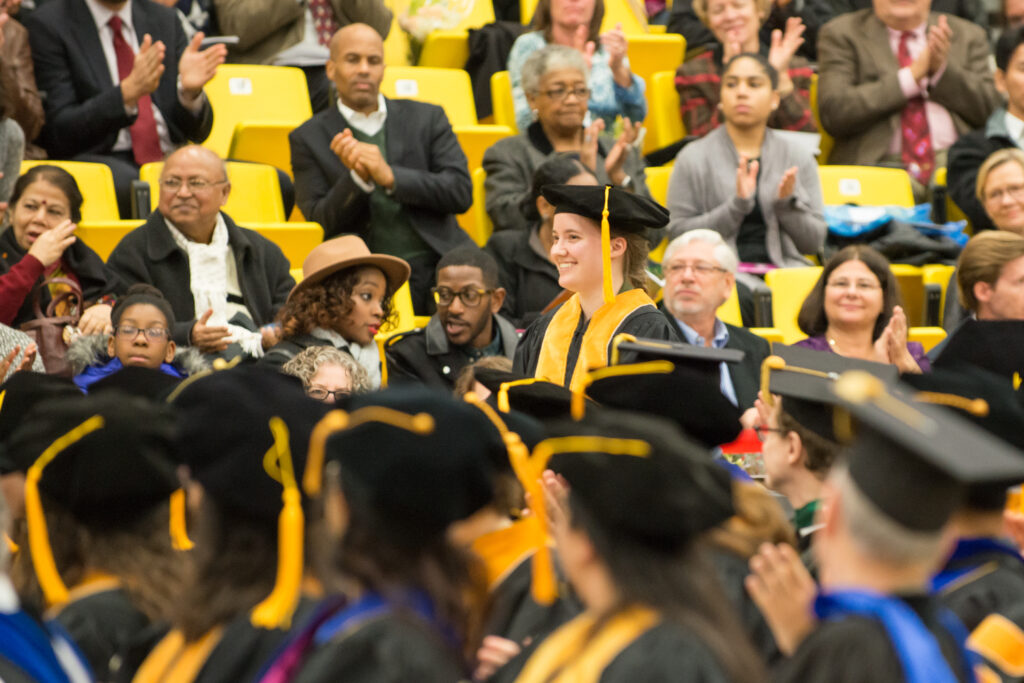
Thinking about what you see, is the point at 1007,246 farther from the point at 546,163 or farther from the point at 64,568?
the point at 64,568

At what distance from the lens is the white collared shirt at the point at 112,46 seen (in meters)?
6.72

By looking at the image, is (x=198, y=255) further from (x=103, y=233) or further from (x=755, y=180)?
(x=755, y=180)

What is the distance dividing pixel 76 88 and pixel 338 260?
205cm

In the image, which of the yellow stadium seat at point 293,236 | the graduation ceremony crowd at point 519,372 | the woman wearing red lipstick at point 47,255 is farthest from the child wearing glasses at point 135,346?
the yellow stadium seat at point 293,236

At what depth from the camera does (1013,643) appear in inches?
98.1

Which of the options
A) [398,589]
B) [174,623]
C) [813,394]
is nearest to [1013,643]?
[813,394]

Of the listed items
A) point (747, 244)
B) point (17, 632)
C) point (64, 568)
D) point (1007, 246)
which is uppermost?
point (17, 632)

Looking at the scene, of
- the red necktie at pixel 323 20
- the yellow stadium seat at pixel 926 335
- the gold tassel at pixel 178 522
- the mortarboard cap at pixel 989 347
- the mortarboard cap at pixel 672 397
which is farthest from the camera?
the red necktie at pixel 323 20

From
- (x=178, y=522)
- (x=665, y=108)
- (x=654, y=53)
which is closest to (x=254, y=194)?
(x=665, y=108)

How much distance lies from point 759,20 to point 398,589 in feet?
21.7

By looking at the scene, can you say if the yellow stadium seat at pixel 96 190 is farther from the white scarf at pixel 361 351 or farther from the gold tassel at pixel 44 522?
the gold tassel at pixel 44 522

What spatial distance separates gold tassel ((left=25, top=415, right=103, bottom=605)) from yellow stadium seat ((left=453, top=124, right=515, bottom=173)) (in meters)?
4.82

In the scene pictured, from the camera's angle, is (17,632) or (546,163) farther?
(546,163)

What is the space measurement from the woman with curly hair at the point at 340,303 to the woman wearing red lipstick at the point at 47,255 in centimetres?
70
